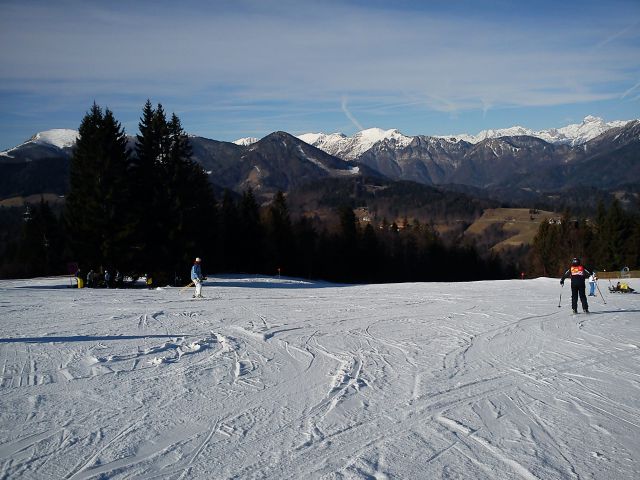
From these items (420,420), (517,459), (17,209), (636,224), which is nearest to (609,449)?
(517,459)

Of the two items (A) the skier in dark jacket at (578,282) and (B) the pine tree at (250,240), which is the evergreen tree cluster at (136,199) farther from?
(A) the skier in dark jacket at (578,282)

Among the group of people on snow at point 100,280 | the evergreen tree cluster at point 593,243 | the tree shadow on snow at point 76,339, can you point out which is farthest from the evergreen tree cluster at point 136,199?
the evergreen tree cluster at point 593,243

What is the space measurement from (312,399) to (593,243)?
76146 mm

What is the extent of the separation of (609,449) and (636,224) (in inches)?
2847

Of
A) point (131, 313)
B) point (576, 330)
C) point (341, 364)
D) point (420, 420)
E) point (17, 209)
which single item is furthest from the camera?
point (17, 209)

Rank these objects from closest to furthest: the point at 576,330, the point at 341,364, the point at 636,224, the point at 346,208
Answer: the point at 341,364
the point at 576,330
the point at 636,224
the point at 346,208

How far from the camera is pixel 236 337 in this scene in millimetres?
12000

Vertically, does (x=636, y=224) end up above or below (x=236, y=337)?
above

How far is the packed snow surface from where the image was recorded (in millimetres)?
5504

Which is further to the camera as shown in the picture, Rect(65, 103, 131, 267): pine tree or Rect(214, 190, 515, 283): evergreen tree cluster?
Rect(214, 190, 515, 283): evergreen tree cluster

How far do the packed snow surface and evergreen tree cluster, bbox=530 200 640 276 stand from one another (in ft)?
184

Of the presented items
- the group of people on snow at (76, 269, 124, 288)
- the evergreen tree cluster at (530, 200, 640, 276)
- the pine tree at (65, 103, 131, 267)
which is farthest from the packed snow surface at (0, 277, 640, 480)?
the evergreen tree cluster at (530, 200, 640, 276)

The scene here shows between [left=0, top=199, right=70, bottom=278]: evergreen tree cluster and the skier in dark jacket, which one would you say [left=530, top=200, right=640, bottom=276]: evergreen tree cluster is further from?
[left=0, top=199, right=70, bottom=278]: evergreen tree cluster

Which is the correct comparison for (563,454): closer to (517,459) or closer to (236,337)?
(517,459)
